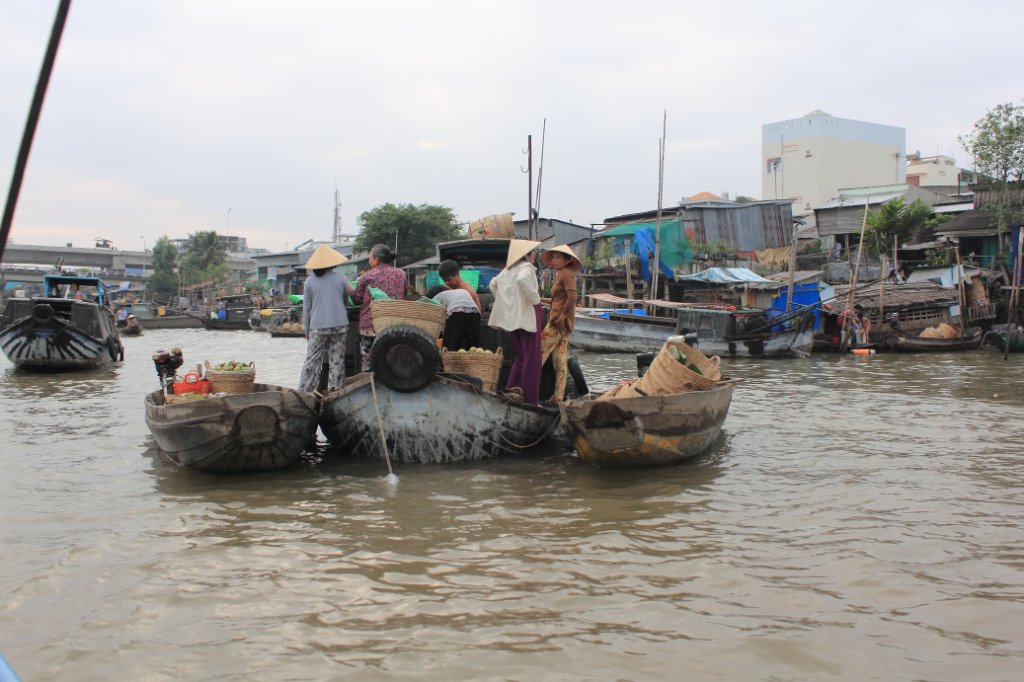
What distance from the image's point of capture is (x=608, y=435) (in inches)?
229

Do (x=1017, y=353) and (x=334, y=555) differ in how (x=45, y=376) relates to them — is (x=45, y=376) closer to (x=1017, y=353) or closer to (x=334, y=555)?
(x=334, y=555)

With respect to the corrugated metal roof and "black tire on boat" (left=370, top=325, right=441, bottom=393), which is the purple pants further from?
the corrugated metal roof

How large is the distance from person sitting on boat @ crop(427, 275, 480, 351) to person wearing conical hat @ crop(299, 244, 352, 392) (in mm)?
875

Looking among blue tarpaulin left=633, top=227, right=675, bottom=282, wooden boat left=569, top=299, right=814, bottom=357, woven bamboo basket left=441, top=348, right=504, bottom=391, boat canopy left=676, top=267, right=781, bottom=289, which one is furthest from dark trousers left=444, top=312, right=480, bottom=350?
blue tarpaulin left=633, top=227, right=675, bottom=282

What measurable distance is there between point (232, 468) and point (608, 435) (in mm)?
2904

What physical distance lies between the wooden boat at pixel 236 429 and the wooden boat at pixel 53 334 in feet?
36.2

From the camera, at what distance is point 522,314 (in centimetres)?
633

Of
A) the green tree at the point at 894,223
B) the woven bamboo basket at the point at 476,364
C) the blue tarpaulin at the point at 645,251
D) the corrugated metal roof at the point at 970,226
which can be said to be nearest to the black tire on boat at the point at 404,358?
the woven bamboo basket at the point at 476,364

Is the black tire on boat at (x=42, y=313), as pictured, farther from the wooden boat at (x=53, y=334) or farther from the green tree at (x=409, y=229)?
the green tree at (x=409, y=229)

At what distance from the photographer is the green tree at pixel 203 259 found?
54.8 metres

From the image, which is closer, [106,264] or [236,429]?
[236,429]

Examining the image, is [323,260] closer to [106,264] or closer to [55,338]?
[55,338]

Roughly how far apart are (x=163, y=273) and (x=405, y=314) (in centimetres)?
5576

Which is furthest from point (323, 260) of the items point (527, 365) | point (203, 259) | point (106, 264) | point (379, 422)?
point (106, 264)
